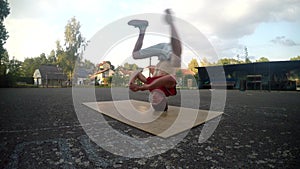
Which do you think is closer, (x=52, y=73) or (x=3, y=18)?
(x=3, y=18)

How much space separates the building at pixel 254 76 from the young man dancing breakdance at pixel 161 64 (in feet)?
54.8

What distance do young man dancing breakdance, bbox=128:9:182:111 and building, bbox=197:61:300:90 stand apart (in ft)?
54.8

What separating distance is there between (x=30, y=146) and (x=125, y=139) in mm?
835

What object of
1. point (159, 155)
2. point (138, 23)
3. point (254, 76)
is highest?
point (138, 23)

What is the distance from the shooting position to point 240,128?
197 cm

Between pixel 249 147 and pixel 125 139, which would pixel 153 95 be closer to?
pixel 125 139

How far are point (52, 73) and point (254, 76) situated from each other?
32.0 m

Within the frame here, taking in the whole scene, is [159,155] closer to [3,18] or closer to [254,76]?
[254,76]

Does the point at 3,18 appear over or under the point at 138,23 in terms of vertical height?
over

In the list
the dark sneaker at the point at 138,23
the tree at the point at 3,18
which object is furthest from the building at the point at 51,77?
the dark sneaker at the point at 138,23

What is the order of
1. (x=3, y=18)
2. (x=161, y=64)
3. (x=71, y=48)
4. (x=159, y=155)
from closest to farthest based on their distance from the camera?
→ (x=159, y=155), (x=161, y=64), (x=3, y=18), (x=71, y=48)

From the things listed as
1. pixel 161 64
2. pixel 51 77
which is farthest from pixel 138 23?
pixel 51 77

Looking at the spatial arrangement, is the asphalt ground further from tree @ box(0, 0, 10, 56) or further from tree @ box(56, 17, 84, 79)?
tree @ box(56, 17, 84, 79)

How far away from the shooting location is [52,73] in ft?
90.9
